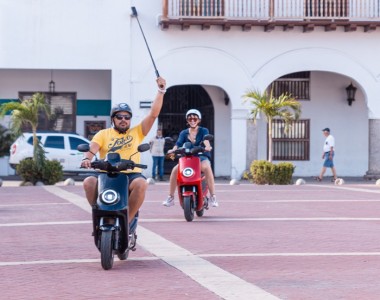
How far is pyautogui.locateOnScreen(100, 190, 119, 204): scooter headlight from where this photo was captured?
977cm

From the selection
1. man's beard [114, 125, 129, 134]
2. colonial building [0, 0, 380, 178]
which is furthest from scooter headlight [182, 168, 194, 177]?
colonial building [0, 0, 380, 178]

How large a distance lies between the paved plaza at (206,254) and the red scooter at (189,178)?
280mm

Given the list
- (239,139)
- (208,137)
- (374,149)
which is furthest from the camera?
(374,149)

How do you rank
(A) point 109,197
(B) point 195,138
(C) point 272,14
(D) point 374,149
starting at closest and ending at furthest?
(A) point 109,197, (B) point 195,138, (C) point 272,14, (D) point 374,149

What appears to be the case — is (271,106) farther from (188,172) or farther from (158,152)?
(188,172)

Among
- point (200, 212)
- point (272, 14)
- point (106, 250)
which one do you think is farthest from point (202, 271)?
point (272, 14)

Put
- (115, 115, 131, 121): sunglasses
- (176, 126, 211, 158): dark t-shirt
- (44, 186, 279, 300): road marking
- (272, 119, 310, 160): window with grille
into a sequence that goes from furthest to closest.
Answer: (272, 119, 310, 160): window with grille
(176, 126, 211, 158): dark t-shirt
(115, 115, 131, 121): sunglasses
(44, 186, 279, 300): road marking

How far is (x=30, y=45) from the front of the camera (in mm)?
32281

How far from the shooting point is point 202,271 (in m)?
9.55

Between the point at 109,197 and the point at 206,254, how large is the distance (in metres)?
1.62

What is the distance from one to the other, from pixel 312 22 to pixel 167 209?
15.9 m

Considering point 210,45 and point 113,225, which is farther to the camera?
point 210,45

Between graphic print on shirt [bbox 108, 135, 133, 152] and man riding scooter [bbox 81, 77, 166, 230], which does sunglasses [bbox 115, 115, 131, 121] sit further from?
graphic print on shirt [bbox 108, 135, 133, 152]

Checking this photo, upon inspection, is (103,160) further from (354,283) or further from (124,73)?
(124,73)
